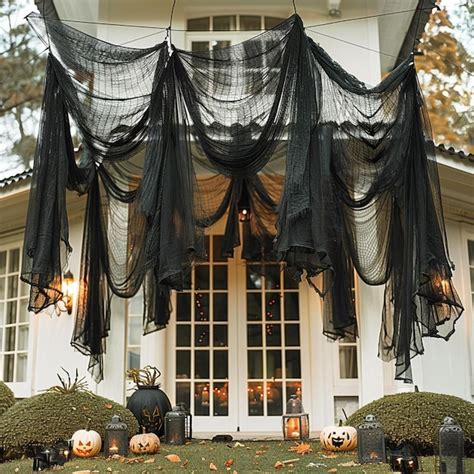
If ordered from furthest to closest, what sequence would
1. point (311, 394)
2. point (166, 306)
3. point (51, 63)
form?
point (311, 394) < point (166, 306) < point (51, 63)

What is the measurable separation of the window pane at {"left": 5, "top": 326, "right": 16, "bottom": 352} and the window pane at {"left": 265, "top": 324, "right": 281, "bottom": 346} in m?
3.13

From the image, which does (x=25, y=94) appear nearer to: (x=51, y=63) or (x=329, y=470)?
(x=51, y=63)

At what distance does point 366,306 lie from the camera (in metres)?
6.85

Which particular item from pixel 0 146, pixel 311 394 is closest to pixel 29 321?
pixel 311 394

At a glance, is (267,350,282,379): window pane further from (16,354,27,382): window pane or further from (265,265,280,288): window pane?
(16,354,27,382): window pane

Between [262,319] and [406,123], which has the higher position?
[406,123]

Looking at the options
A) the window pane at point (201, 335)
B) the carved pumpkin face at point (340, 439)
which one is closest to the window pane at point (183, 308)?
the window pane at point (201, 335)

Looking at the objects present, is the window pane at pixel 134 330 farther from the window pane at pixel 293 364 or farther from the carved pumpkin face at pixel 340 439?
the carved pumpkin face at pixel 340 439

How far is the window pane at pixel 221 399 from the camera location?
7568 mm

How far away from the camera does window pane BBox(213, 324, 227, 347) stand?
771cm

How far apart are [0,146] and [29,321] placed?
9085 millimetres

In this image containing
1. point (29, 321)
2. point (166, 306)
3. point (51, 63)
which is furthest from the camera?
point (29, 321)

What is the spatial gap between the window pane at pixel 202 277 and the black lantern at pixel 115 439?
2750 millimetres

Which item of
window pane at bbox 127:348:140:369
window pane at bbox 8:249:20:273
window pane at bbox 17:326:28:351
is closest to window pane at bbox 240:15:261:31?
window pane at bbox 8:249:20:273
